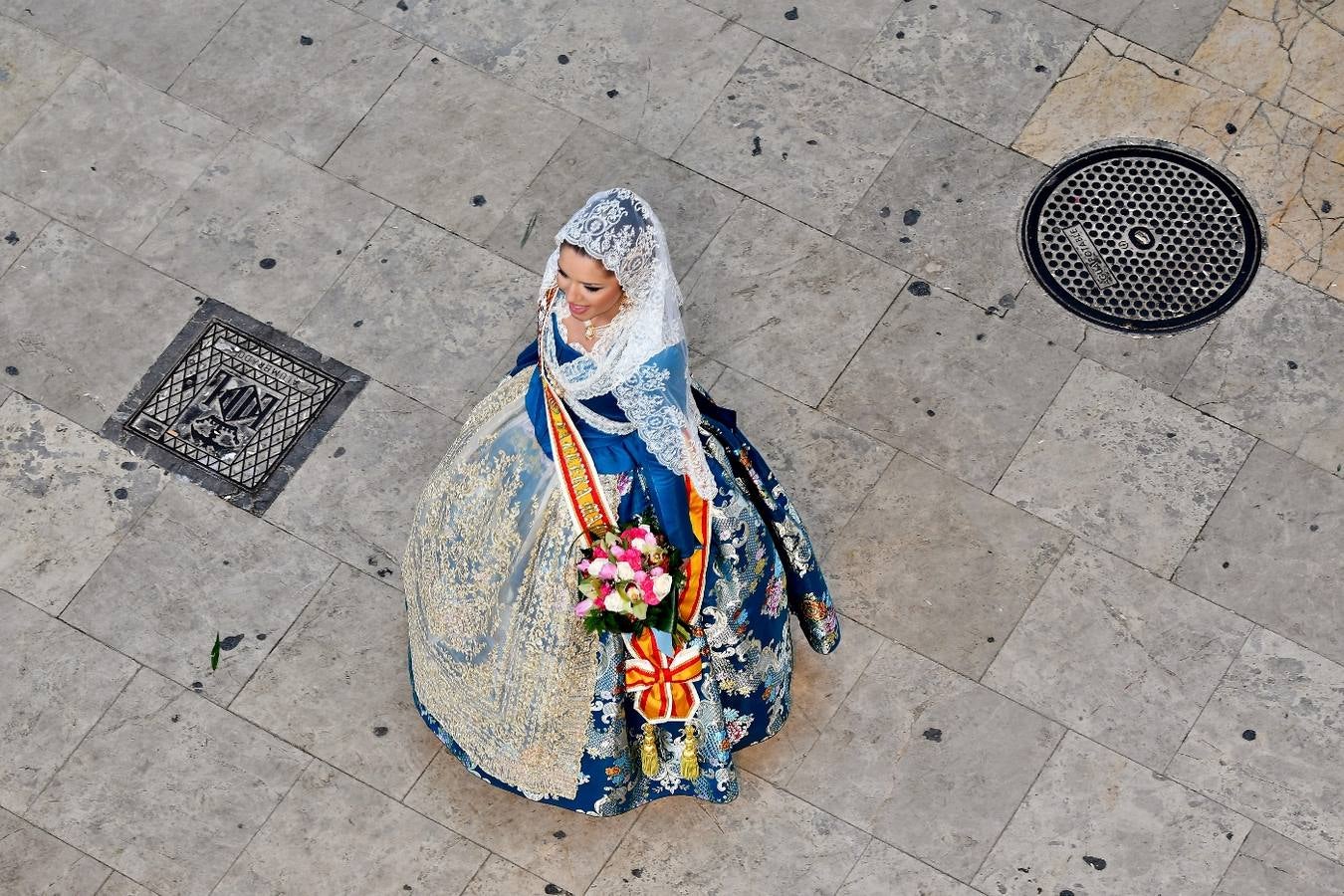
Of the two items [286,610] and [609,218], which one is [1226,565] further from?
[286,610]

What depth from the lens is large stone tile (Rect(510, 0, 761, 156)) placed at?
23.0 feet

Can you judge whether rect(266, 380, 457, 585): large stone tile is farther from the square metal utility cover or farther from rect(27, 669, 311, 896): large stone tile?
rect(27, 669, 311, 896): large stone tile

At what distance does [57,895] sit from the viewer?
5727mm

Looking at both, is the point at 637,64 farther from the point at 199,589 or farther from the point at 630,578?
the point at 630,578

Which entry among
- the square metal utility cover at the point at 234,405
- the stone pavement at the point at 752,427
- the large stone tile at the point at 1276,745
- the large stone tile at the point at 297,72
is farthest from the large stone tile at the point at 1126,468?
the large stone tile at the point at 297,72

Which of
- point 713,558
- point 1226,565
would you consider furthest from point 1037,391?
point 713,558

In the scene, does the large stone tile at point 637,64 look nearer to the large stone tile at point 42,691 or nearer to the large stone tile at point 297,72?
the large stone tile at point 297,72

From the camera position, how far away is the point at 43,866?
576cm

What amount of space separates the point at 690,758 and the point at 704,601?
2.00ft

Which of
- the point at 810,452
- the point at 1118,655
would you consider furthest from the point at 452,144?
the point at 1118,655

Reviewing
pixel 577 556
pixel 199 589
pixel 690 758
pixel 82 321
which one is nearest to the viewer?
pixel 577 556

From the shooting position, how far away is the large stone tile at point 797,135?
6855 mm

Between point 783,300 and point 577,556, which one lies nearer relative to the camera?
point 577,556

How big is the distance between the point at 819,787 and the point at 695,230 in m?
2.19
